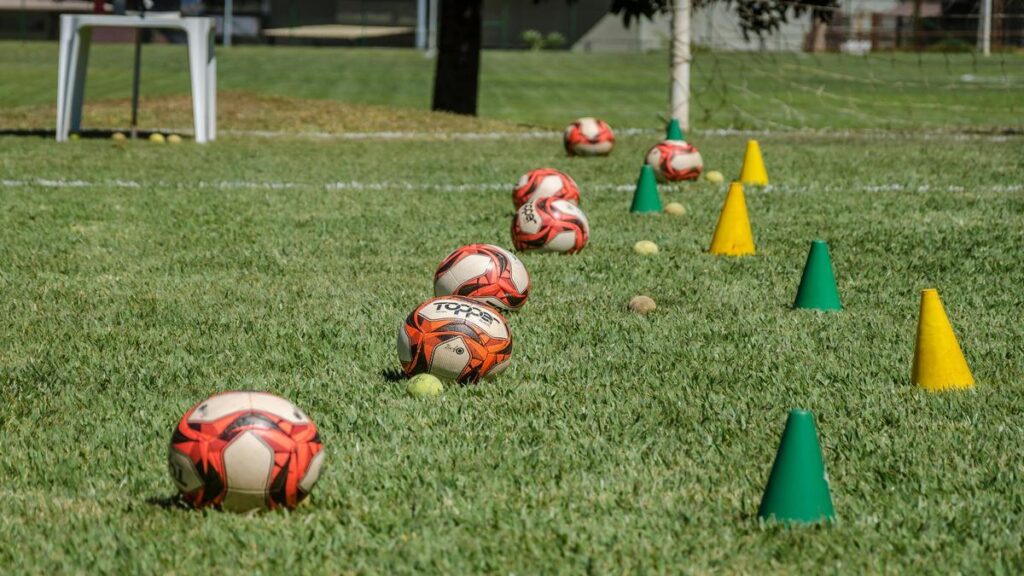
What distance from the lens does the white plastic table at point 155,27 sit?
16.3 m

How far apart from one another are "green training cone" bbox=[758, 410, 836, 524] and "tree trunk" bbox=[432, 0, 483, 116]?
58.9 feet

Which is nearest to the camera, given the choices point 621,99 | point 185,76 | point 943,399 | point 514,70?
point 943,399

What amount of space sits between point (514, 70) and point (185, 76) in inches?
477

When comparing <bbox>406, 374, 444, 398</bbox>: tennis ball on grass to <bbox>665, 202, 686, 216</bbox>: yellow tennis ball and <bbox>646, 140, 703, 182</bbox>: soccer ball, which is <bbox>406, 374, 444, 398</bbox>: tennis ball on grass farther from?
<bbox>646, 140, 703, 182</bbox>: soccer ball

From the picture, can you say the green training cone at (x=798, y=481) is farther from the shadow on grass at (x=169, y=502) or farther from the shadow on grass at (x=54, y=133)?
the shadow on grass at (x=54, y=133)

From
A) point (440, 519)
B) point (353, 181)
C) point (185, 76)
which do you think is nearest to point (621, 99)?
point (185, 76)

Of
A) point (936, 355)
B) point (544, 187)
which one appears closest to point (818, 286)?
point (936, 355)

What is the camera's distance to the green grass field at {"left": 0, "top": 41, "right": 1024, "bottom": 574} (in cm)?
383

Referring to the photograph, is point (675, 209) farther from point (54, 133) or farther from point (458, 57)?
point (458, 57)

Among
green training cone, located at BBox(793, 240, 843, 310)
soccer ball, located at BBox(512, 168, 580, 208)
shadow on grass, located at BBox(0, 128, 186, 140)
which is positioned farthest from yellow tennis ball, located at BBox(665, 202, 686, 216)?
shadow on grass, located at BBox(0, 128, 186, 140)

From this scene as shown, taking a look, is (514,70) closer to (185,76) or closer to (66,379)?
(185,76)

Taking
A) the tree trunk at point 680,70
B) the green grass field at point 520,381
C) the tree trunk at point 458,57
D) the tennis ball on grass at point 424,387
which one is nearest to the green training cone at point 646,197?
the green grass field at point 520,381

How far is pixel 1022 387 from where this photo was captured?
553 cm

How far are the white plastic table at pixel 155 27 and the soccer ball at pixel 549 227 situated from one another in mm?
8549
